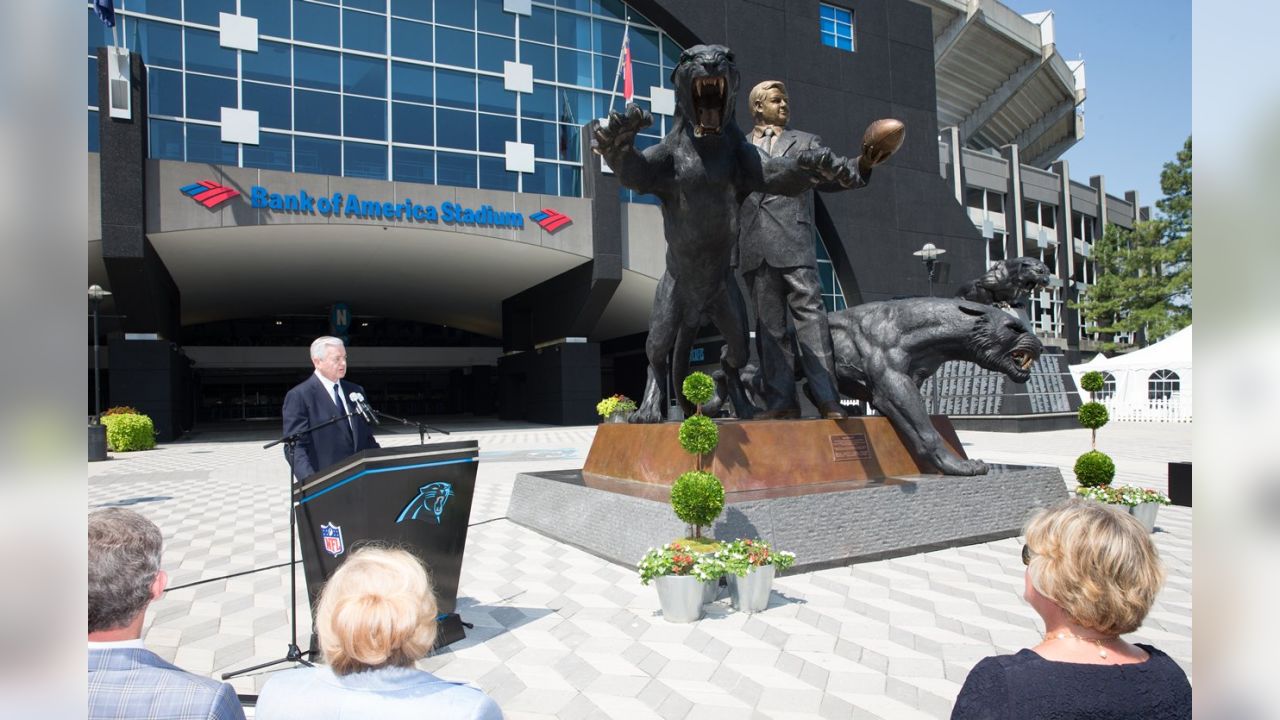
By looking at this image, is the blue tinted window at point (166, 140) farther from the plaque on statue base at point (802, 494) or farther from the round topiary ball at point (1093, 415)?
the round topiary ball at point (1093, 415)

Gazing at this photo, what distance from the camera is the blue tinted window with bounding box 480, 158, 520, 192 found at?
75.2 ft

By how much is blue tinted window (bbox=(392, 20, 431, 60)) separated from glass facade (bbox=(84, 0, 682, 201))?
0.04 metres

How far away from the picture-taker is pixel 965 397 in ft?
72.7

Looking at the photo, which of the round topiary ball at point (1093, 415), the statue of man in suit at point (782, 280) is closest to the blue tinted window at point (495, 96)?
the statue of man in suit at point (782, 280)

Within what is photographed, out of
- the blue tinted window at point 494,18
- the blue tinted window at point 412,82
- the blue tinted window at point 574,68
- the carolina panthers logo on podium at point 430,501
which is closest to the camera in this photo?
the carolina panthers logo on podium at point 430,501

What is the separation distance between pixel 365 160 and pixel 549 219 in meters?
5.43

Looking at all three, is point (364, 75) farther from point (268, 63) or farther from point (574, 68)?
point (574, 68)

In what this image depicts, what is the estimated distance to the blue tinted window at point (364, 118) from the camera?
21.6 m

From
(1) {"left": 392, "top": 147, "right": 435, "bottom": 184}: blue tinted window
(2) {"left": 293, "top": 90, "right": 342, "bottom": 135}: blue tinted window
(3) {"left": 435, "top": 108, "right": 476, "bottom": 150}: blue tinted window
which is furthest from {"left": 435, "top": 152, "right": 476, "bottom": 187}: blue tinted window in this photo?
(2) {"left": 293, "top": 90, "right": 342, "bottom": 135}: blue tinted window

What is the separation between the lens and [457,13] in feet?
76.7

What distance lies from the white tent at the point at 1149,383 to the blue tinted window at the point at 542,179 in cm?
1758
